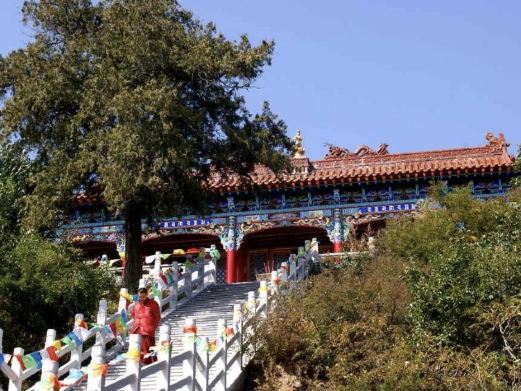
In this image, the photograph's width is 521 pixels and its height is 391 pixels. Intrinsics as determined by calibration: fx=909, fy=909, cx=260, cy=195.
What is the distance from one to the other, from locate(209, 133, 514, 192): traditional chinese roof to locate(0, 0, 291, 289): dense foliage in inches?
178

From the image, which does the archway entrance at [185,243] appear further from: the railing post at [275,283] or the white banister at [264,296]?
the white banister at [264,296]

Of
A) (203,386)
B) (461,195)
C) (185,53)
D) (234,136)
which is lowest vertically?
(203,386)

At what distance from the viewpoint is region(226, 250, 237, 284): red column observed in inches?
933

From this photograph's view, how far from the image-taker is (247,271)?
25.4 m

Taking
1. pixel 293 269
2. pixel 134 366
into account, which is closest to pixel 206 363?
pixel 134 366

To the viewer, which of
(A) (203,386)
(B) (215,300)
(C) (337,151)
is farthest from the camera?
(C) (337,151)

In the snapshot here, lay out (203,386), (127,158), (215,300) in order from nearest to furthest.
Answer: (203,386) < (127,158) < (215,300)

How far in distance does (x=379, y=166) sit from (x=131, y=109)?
31.1 ft

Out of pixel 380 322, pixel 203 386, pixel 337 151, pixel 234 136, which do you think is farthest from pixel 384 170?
pixel 203 386

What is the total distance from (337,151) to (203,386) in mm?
14592

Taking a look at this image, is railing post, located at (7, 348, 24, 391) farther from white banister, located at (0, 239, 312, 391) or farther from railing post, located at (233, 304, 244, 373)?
railing post, located at (233, 304, 244, 373)

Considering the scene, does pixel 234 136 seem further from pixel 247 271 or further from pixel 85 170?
pixel 247 271

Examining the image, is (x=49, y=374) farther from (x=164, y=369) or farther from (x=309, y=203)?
(x=309, y=203)

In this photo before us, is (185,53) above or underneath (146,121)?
above
